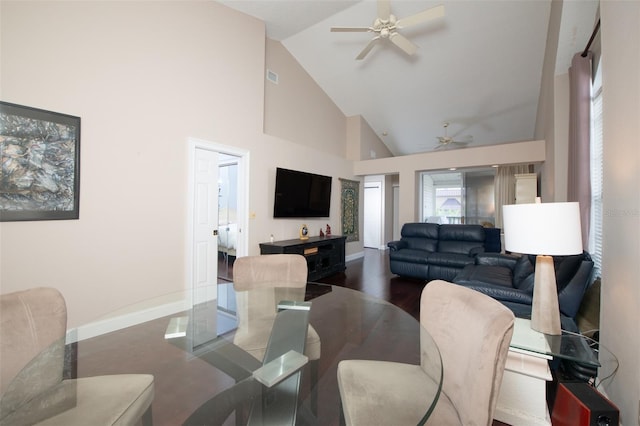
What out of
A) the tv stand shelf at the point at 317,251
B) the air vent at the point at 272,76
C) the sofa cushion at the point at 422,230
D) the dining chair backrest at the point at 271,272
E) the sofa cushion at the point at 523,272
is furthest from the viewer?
the sofa cushion at the point at 422,230

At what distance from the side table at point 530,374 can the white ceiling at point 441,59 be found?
269 centimetres

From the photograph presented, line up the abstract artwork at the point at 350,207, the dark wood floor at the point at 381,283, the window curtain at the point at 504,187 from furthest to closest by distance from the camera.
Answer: the window curtain at the point at 504,187, the abstract artwork at the point at 350,207, the dark wood floor at the point at 381,283

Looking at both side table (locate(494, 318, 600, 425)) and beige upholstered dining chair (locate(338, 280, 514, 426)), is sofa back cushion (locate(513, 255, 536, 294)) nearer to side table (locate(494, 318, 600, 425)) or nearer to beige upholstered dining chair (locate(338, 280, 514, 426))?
side table (locate(494, 318, 600, 425))

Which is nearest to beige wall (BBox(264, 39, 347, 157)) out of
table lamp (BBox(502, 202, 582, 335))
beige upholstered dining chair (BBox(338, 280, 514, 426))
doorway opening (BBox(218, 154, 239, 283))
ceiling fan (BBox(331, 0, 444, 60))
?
doorway opening (BBox(218, 154, 239, 283))

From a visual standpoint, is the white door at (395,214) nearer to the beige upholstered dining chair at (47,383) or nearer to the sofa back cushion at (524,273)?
the sofa back cushion at (524,273)

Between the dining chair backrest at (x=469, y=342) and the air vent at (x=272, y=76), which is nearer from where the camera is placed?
the dining chair backrest at (x=469, y=342)

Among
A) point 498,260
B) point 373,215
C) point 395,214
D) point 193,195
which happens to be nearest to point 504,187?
point 395,214

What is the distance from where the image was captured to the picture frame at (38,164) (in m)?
2.02

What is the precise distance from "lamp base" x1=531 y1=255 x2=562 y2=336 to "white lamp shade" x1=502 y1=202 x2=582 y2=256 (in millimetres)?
196

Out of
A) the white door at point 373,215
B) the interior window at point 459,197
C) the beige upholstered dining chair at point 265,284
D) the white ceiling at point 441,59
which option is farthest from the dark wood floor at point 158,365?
the interior window at point 459,197

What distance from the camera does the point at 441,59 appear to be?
4.47 metres

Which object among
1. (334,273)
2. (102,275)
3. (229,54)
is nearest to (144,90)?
(229,54)

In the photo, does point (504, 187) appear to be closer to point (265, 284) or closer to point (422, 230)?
point (422, 230)

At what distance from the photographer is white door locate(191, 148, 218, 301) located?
3.24 m
